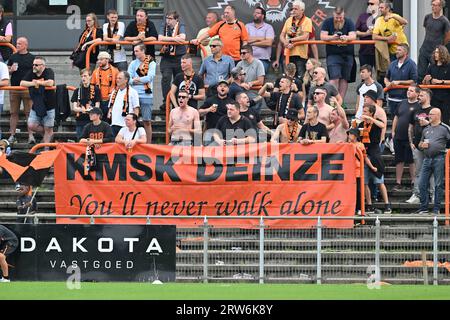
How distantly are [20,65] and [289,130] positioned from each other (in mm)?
5915

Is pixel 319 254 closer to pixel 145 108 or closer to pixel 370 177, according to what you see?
pixel 370 177

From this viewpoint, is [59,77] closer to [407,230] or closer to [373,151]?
[373,151]

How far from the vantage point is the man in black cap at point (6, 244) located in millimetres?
21172

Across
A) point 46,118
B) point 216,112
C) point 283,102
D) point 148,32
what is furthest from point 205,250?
point 148,32

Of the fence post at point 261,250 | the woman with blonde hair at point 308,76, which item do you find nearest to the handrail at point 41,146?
the fence post at point 261,250

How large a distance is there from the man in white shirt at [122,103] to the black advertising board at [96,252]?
4.00m

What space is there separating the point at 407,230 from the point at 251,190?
3241 mm

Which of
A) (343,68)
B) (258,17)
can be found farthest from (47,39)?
(343,68)

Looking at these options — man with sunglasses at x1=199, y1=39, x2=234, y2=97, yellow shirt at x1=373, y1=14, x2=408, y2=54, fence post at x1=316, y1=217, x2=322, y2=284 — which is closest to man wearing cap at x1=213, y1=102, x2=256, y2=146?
man with sunglasses at x1=199, y1=39, x2=234, y2=97

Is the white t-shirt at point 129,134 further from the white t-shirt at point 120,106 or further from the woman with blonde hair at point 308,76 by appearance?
the woman with blonde hair at point 308,76

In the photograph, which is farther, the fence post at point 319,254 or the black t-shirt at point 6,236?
the fence post at point 319,254

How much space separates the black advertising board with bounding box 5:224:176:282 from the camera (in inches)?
838

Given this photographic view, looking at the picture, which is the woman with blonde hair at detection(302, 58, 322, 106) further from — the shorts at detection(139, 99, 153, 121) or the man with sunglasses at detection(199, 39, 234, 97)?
the shorts at detection(139, 99, 153, 121)

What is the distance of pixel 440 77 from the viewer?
25203 millimetres
